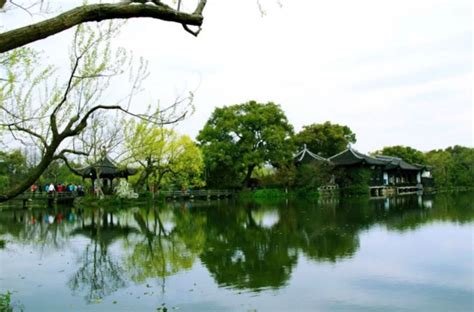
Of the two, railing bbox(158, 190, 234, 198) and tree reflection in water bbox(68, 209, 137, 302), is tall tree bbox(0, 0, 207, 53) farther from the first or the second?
railing bbox(158, 190, 234, 198)

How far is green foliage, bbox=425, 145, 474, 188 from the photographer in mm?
50594

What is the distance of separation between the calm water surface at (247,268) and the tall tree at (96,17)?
4.29m

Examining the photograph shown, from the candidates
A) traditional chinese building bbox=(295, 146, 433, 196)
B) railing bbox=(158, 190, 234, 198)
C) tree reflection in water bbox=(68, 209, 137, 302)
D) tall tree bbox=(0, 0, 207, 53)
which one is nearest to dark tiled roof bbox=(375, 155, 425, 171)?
traditional chinese building bbox=(295, 146, 433, 196)

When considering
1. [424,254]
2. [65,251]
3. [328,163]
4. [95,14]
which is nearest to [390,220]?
[424,254]

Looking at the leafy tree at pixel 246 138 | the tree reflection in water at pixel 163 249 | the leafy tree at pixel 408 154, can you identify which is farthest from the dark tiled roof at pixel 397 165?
the tree reflection in water at pixel 163 249

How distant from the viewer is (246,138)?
39000mm

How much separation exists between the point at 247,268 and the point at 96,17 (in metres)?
6.66

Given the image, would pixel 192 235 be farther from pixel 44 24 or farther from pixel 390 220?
pixel 44 24

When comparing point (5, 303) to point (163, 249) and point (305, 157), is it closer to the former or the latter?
point (163, 249)

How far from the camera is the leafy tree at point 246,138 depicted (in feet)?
126

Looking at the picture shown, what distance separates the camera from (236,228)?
1599 cm

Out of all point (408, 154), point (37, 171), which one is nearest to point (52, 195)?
point (37, 171)

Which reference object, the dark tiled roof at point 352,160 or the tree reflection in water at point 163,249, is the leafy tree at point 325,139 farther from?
the tree reflection in water at point 163,249

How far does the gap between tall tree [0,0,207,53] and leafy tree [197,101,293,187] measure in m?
34.3
